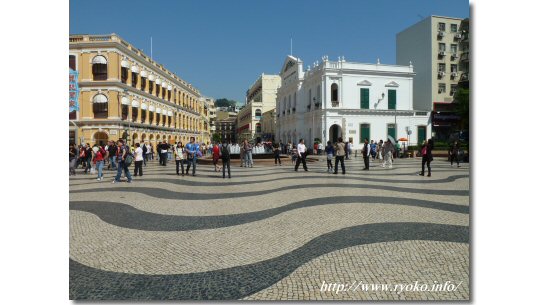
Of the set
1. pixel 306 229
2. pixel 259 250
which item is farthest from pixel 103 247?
pixel 306 229

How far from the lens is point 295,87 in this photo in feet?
153

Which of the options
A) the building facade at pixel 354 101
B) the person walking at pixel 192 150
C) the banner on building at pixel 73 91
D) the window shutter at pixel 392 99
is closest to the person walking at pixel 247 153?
the person walking at pixel 192 150

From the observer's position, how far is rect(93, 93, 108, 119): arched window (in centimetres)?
656

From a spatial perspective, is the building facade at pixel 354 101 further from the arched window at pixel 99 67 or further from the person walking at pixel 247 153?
the arched window at pixel 99 67

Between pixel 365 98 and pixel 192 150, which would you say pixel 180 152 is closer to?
pixel 192 150

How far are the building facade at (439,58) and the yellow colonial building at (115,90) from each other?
206 inches

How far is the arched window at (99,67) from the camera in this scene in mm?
6380

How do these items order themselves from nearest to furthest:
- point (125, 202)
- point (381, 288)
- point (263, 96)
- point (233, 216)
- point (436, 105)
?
point (381, 288), point (233, 216), point (125, 202), point (436, 105), point (263, 96)

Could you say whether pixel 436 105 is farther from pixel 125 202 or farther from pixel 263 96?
pixel 263 96

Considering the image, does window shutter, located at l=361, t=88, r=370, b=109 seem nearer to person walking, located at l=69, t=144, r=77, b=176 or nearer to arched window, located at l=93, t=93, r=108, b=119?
person walking, located at l=69, t=144, r=77, b=176

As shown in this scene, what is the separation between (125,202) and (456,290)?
6.86m

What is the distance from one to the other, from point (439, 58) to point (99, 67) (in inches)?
287

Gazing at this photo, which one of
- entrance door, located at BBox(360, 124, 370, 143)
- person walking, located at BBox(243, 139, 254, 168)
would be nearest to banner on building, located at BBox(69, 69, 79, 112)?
person walking, located at BBox(243, 139, 254, 168)

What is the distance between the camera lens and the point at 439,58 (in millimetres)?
6871
